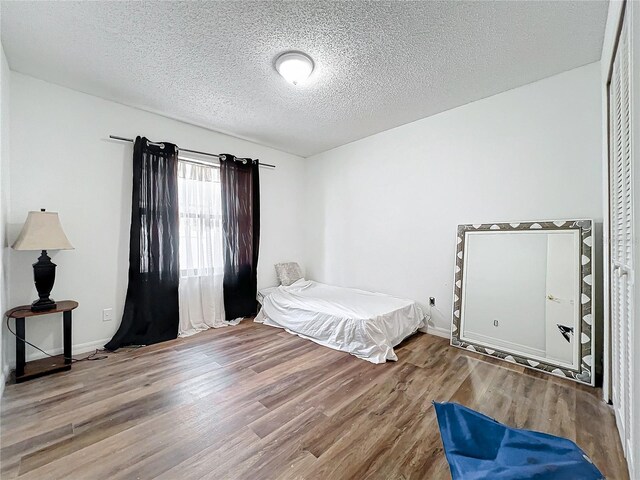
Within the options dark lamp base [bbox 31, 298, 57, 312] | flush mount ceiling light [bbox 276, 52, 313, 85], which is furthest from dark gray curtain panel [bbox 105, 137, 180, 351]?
flush mount ceiling light [bbox 276, 52, 313, 85]

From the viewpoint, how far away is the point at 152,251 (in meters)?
3.03

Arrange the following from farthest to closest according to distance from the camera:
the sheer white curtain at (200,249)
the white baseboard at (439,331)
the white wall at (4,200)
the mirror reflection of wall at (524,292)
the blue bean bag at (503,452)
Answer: the sheer white curtain at (200,249), the white baseboard at (439,331), the mirror reflection of wall at (524,292), the white wall at (4,200), the blue bean bag at (503,452)

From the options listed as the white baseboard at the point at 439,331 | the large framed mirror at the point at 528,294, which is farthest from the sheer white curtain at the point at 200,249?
the large framed mirror at the point at 528,294

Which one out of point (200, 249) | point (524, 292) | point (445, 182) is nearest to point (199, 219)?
point (200, 249)

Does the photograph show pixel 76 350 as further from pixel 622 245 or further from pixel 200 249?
pixel 622 245

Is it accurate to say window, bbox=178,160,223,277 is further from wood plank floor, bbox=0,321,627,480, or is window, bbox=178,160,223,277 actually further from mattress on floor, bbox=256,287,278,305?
wood plank floor, bbox=0,321,627,480

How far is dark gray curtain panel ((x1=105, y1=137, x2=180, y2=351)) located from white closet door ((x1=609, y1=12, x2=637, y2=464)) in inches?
147

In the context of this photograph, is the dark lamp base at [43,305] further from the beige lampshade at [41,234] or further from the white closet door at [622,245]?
the white closet door at [622,245]

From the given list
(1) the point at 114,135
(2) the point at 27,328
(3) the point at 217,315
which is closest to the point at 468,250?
(3) the point at 217,315

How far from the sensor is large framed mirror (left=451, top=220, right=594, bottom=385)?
7.29ft

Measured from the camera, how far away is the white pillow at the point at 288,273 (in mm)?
4289

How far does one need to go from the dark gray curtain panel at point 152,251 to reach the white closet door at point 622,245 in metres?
3.73

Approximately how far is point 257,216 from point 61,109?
2.31 metres

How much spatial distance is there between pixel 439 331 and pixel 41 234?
13.3 ft
